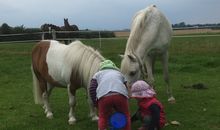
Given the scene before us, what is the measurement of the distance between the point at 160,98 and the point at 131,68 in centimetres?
239

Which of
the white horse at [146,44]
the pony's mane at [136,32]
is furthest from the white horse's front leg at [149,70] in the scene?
the pony's mane at [136,32]

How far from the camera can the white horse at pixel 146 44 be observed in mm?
7129

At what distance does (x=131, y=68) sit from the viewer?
7051 mm

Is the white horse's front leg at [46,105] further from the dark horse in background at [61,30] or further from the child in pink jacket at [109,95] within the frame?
the dark horse in background at [61,30]

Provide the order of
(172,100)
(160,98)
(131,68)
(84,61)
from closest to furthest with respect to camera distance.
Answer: (84,61) < (131,68) < (172,100) < (160,98)

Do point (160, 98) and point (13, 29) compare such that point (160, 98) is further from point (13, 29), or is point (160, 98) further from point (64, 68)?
point (13, 29)

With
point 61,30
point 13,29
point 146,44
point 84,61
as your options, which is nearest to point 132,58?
point 84,61

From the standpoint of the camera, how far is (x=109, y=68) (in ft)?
18.8

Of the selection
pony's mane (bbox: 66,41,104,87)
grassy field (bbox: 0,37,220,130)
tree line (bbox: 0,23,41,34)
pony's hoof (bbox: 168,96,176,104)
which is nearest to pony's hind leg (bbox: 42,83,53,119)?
grassy field (bbox: 0,37,220,130)

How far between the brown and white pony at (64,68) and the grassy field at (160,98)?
1.28 ft

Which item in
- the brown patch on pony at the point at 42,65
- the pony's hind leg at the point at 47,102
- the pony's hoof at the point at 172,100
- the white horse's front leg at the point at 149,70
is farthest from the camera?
the pony's hoof at the point at 172,100

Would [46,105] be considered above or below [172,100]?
above

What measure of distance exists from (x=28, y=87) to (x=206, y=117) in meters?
6.15

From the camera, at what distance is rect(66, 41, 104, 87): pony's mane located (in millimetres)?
6404
